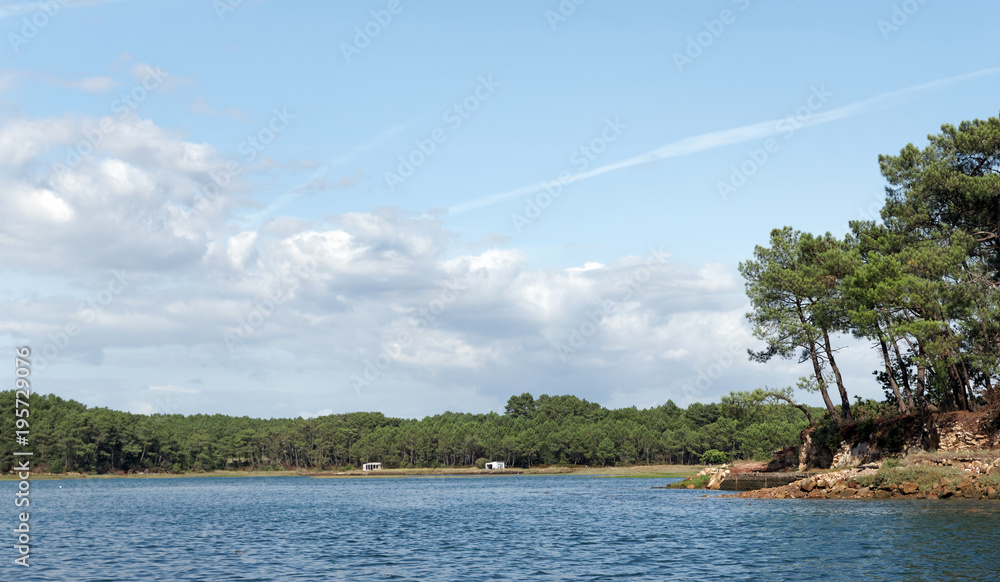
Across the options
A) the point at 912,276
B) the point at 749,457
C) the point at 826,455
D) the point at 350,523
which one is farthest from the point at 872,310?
the point at 749,457

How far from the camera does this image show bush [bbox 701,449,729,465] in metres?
178

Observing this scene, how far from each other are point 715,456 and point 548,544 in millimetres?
147659

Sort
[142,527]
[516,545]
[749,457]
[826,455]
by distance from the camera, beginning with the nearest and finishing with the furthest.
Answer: [516,545]
[142,527]
[826,455]
[749,457]

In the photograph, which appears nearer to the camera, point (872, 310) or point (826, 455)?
point (872, 310)

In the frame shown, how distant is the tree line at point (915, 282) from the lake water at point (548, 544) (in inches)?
550

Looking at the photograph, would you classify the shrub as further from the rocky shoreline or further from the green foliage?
the green foliage

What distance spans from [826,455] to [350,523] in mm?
46682

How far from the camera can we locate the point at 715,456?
179125 mm

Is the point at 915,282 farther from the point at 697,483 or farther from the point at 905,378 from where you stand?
the point at 697,483

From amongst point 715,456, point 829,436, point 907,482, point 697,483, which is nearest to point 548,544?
point 907,482

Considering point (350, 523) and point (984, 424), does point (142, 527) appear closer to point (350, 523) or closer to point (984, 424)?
point (350, 523)

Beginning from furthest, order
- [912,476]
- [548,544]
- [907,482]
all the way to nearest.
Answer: [912,476], [907,482], [548,544]

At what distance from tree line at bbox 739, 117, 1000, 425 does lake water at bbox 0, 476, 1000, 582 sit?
550 inches

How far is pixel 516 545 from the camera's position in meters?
41.0
